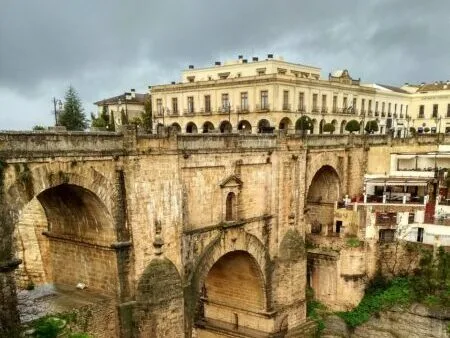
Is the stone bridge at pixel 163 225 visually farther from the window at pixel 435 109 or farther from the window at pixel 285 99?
the window at pixel 435 109

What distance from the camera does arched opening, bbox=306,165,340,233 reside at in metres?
31.3

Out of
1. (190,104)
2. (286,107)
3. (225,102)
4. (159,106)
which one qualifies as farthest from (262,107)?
(159,106)

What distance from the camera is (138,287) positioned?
17.4 m

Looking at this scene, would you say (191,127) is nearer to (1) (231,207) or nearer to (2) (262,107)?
(2) (262,107)

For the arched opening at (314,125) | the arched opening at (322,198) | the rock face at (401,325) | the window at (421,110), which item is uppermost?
the window at (421,110)

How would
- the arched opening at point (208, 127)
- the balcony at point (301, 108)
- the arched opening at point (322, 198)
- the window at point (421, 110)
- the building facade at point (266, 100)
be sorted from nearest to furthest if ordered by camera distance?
1. the arched opening at point (322, 198)
2. the building facade at point (266, 100)
3. the balcony at point (301, 108)
4. the arched opening at point (208, 127)
5. the window at point (421, 110)

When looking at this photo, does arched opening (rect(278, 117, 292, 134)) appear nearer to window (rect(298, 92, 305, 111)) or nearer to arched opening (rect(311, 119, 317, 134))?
window (rect(298, 92, 305, 111))

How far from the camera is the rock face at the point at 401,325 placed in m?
24.6

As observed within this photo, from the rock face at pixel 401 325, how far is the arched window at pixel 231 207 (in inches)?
390

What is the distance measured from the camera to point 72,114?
42844mm

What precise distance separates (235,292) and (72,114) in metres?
25.6

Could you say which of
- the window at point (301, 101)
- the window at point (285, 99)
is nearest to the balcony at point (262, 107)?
the window at point (285, 99)

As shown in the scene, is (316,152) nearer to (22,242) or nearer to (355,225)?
(355,225)

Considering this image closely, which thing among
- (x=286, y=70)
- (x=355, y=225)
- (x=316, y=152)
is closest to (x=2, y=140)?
(x=316, y=152)
